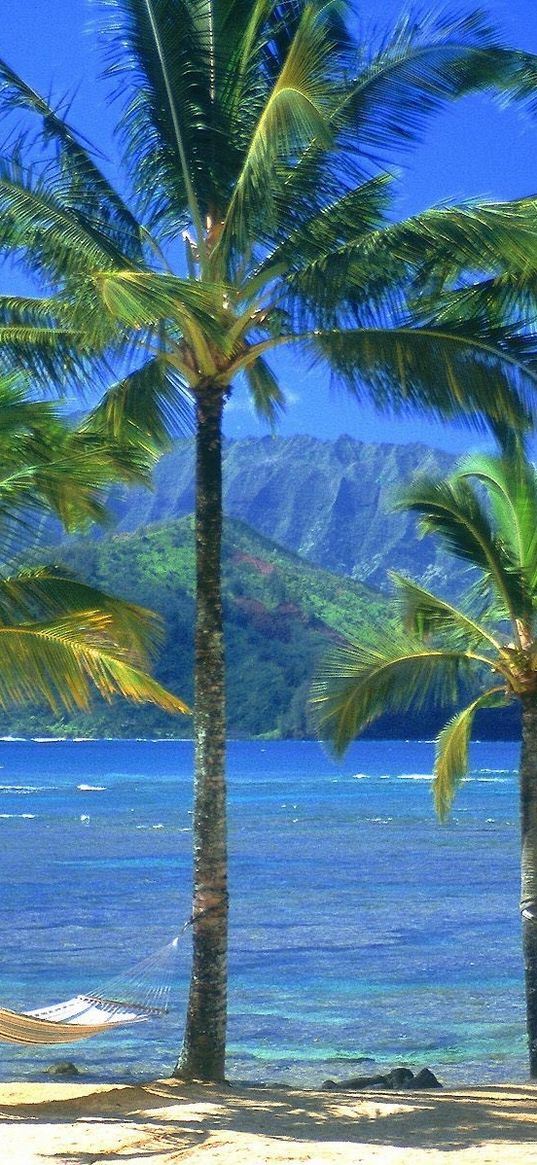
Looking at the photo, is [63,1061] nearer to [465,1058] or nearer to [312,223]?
[465,1058]

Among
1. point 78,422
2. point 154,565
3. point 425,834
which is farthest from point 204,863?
point 154,565

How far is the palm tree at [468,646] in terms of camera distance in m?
10.2

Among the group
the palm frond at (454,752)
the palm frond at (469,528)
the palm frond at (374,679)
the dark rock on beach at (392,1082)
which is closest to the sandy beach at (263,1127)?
the dark rock on beach at (392,1082)

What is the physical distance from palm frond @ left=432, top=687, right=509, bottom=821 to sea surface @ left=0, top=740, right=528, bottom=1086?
3763 mm

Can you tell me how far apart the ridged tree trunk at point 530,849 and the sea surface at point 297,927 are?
3560mm

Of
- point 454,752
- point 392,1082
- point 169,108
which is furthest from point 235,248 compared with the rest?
point 392,1082

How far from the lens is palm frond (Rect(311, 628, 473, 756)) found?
1055 cm

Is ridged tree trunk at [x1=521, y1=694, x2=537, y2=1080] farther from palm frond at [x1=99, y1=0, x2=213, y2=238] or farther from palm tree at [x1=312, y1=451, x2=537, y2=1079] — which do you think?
palm frond at [x1=99, y1=0, x2=213, y2=238]

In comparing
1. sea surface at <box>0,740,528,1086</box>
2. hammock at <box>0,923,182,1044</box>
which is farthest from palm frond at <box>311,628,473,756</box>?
sea surface at <box>0,740,528,1086</box>

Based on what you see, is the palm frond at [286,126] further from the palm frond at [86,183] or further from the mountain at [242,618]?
the mountain at [242,618]

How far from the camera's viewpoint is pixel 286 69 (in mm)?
7441

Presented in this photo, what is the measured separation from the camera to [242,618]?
107m

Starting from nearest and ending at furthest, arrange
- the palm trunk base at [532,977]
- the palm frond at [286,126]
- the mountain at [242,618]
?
Answer: the palm frond at [286,126] < the palm trunk base at [532,977] < the mountain at [242,618]

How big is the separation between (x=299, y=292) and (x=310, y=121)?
4.62 ft
